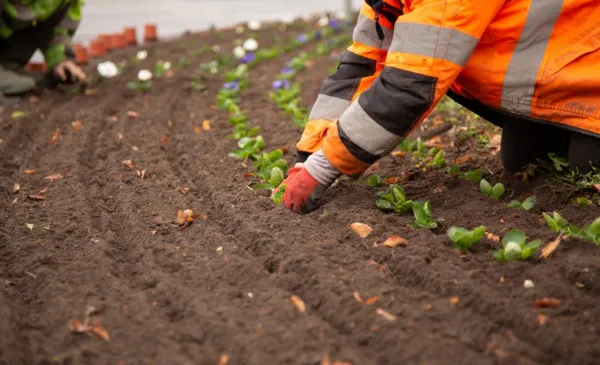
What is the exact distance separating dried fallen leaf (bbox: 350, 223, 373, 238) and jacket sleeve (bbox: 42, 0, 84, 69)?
11.6 ft

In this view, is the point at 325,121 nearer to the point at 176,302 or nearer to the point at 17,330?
the point at 176,302

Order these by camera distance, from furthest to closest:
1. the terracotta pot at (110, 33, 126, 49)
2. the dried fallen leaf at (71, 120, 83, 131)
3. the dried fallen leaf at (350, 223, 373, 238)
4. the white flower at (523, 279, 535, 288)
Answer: the terracotta pot at (110, 33, 126, 49) → the dried fallen leaf at (71, 120, 83, 131) → the dried fallen leaf at (350, 223, 373, 238) → the white flower at (523, 279, 535, 288)

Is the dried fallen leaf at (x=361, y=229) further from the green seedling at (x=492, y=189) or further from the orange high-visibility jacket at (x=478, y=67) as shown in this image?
the green seedling at (x=492, y=189)

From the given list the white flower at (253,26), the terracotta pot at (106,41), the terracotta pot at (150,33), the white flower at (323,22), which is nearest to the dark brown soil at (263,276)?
the terracotta pot at (106,41)

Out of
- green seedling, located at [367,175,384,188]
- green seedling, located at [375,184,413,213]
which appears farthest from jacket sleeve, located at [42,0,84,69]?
green seedling, located at [375,184,413,213]

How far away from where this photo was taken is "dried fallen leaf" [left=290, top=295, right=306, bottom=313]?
187 cm

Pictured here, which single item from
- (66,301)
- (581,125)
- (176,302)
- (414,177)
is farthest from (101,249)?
(581,125)

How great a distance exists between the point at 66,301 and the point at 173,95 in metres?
2.91

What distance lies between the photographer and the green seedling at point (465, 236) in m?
2.12

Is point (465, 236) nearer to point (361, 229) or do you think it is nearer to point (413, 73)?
point (361, 229)

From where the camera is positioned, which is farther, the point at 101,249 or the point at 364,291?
the point at 101,249

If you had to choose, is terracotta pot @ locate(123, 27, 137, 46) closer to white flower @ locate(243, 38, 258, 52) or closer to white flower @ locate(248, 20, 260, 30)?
white flower @ locate(248, 20, 260, 30)

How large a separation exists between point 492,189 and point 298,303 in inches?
44.8

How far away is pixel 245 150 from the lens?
10.8ft
